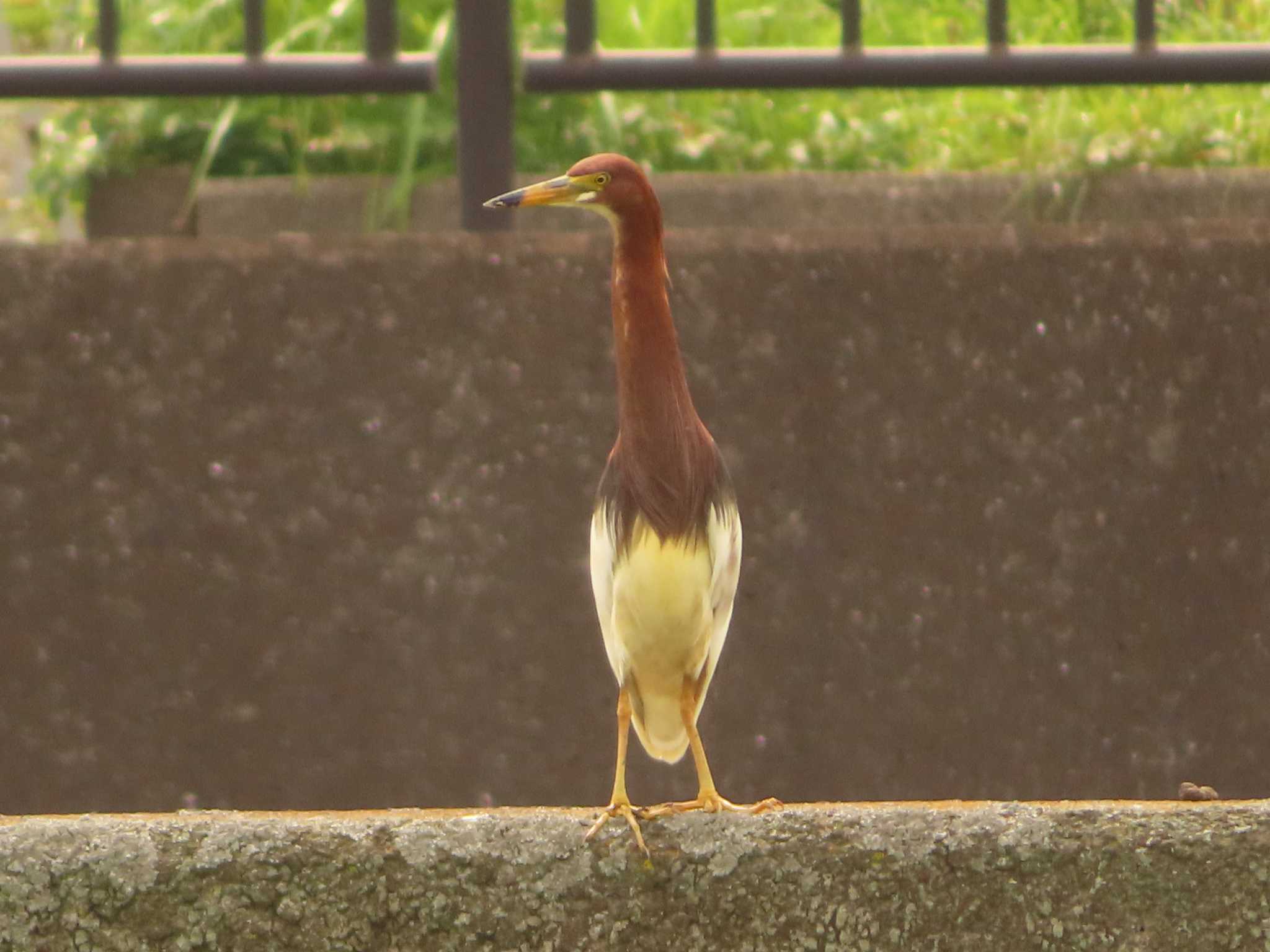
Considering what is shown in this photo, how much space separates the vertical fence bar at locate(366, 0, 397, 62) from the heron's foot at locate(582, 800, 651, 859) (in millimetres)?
1716

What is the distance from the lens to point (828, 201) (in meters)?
3.58

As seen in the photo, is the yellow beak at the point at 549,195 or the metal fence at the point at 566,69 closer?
the yellow beak at the point at 549,195

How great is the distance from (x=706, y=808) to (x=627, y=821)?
521 millimetres

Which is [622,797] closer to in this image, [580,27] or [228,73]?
[580,27]

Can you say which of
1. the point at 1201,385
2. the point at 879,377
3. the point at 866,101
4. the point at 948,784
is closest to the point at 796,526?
the point at 879,377

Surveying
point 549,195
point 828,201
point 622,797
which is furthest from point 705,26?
point 622,797

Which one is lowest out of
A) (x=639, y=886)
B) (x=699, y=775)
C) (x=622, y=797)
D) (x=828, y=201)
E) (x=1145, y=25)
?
(x=699, y=775)

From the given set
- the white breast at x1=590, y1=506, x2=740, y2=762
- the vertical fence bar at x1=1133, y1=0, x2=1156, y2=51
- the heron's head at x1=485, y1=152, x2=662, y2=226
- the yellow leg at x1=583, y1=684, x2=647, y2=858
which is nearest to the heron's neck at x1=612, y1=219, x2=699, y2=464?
the heron's head at x1=485, y1=152, x2=662, y2=226

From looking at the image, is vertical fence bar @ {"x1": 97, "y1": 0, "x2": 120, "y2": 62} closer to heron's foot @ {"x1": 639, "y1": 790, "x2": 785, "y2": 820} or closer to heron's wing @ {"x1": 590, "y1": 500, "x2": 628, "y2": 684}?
heron's wing @ {"x1": 590, "y1": 500, "x2": 628, "y2": 684}

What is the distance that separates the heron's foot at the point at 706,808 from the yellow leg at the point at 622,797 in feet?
0.10

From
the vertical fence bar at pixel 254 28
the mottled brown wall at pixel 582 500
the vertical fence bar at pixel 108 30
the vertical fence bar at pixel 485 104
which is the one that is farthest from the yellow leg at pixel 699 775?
the vertical fence bar at pixel 108 30

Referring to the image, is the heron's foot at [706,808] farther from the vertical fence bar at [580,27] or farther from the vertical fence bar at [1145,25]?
the vertical fence bar at [1145,25]

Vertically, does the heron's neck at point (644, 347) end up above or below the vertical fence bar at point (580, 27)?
below

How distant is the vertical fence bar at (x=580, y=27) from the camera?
10.8ft
